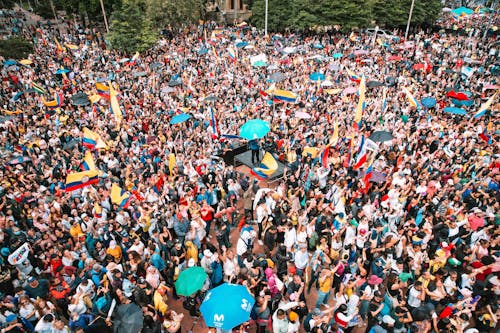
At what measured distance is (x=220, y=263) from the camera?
7.22 metres

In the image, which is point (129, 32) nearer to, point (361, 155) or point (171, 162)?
point (171, 162)

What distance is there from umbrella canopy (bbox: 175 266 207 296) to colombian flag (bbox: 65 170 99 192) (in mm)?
4568

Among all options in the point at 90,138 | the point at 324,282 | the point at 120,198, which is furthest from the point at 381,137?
the point at 90,138

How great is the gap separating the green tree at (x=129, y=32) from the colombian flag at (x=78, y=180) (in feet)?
66.8

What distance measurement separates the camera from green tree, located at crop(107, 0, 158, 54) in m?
26.4

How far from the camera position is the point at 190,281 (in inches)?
243

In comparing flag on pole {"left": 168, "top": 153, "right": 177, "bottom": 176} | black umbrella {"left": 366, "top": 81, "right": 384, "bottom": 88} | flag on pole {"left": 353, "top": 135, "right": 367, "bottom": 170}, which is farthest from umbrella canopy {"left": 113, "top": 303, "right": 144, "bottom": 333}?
black umbrella {"left": 366, "top": 81, "right": 384, "bottom": 88}

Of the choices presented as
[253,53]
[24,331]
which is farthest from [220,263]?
[253,53]

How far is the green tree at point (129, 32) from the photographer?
86.7 feet

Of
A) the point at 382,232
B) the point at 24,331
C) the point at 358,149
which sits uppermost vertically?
the point at 358,149

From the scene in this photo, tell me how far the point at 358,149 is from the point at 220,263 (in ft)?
18.7

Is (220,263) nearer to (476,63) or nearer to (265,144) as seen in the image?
(265,144)

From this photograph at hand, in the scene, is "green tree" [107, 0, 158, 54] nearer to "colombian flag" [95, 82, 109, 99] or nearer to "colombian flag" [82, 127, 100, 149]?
"colombian flag" [95, 82, 109, 99]

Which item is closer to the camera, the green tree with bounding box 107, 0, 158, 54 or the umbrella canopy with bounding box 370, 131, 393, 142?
the umbrella canopy with bounding box 370, 131, 393, 142
